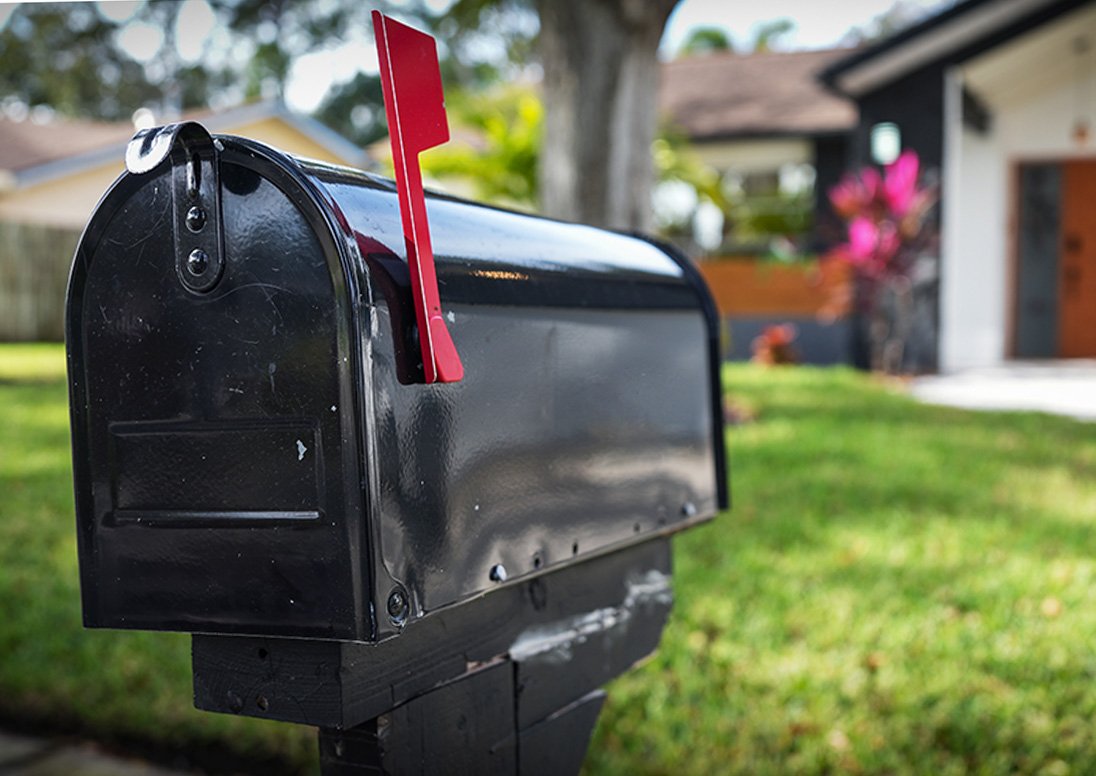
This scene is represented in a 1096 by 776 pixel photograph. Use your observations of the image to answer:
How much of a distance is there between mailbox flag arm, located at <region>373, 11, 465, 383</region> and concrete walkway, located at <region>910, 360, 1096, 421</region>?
764cm

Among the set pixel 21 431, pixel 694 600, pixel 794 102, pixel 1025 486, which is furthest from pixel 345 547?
pixel 794 102

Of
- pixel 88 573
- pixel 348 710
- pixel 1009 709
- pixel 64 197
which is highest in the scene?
pixel 64 197

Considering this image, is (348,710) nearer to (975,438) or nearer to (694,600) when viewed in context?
(694,600)

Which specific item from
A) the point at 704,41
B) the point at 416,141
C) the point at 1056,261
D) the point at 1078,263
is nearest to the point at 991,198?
the point at 1056,261

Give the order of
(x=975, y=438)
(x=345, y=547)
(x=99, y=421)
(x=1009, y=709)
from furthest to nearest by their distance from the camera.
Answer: (x=975, y=438) → (x=1009, y=709) → (x=99, y=421) → (x=345, y=547)

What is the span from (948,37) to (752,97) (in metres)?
7.08

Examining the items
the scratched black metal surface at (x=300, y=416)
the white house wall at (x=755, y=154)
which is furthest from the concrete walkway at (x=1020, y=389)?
the scratched black metal surface at (x=300, y=416)

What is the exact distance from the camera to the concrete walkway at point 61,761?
298 cm

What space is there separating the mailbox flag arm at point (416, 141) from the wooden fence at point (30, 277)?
18.2 m

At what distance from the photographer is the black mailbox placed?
104cm

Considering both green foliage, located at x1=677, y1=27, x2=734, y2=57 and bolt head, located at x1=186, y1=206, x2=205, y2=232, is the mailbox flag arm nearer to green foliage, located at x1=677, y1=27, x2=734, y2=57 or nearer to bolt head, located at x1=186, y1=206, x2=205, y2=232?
bolt head, located at x1=186, y1=206, x2=205, y2=232

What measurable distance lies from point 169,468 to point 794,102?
17651mm

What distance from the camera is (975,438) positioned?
6.73m

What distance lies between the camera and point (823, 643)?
335 cm
